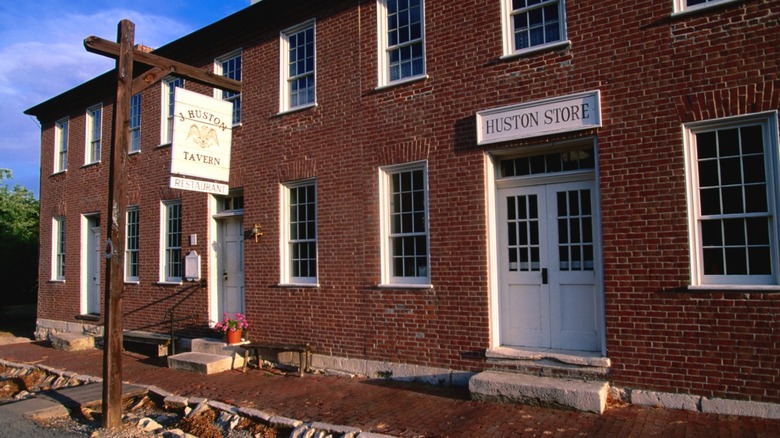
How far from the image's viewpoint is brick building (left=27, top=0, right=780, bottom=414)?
6.10 meters

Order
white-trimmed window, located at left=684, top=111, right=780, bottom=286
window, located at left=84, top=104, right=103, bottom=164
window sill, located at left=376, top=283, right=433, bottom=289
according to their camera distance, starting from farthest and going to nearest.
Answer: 1. window, located at left=84, top=104, right=103, bottom=164
2. window sill, located at left=376, top=283, right=433, bottom=289
3. white-trimmed window, located at left=684, top=111, right=780, bottom=286

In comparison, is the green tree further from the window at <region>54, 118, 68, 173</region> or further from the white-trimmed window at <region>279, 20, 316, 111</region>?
the white-trimmed window at <region>279, 20, 316, 111</region>

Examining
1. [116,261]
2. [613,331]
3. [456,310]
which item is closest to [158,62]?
[116,261]

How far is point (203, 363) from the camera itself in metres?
9.52

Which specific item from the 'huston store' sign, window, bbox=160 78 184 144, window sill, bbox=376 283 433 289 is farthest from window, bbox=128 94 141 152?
the 'huston store' sign

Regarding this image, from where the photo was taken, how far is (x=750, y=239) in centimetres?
601

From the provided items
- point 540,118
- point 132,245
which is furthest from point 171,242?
point 540,118

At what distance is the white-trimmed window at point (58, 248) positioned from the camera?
52.8 ft

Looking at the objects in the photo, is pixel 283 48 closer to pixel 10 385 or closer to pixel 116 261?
pixel 116 261

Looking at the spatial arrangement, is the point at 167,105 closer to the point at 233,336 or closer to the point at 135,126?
the point at 135,126

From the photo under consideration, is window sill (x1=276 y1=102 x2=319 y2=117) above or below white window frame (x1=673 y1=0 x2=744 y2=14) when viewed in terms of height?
below

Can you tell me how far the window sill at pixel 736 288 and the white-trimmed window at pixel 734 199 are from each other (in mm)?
78

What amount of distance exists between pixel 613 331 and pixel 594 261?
0.89 m

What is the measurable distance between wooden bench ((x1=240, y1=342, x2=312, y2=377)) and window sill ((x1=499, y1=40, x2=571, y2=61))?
540cm
